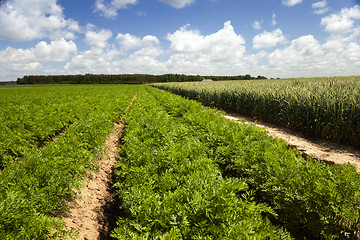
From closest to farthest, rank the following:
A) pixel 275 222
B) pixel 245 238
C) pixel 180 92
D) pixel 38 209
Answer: pixel 245 238
pixel 38 209
pixel 275 222
pixel 180 92

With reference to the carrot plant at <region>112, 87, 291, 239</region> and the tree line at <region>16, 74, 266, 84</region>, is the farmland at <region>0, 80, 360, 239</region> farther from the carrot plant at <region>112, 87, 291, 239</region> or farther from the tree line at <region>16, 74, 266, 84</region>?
the tree line at <region>16, 74, 266, 84</region>

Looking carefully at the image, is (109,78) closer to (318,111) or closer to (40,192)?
(318,111)

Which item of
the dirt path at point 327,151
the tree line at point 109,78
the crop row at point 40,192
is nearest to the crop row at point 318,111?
the dirt path at point 327,151

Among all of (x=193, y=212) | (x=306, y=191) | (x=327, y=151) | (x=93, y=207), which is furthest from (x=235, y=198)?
(x=327, y=151)

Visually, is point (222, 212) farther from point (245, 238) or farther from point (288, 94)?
point (288, 94)

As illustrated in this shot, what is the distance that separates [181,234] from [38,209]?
251cm

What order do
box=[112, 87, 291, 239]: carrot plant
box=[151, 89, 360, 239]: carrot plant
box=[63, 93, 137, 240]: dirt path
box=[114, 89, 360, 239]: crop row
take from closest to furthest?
1. box=[112, 87, 291, 239]: carrot plant
2. box=[114, 89, 360, 239]: crop row
3. box=[151, 89, 360, 239]: carrot plant
4. box=[63, 93, 137, 240]: dirt path

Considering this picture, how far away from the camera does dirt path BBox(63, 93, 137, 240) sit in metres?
3.62

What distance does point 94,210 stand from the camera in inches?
167

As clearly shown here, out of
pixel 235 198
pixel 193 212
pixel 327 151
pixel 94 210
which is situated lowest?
pixel 94 210

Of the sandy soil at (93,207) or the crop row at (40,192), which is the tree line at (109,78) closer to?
the sandy soil at (93,207)

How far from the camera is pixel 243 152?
14.0 ft

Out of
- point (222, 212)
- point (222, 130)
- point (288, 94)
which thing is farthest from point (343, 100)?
point (222, 212)

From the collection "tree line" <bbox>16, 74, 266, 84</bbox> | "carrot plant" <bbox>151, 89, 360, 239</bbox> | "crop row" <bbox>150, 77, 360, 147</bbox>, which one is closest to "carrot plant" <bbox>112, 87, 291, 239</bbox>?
"carrot plant" <bbox>151, 89, 360, 239</bbox>
